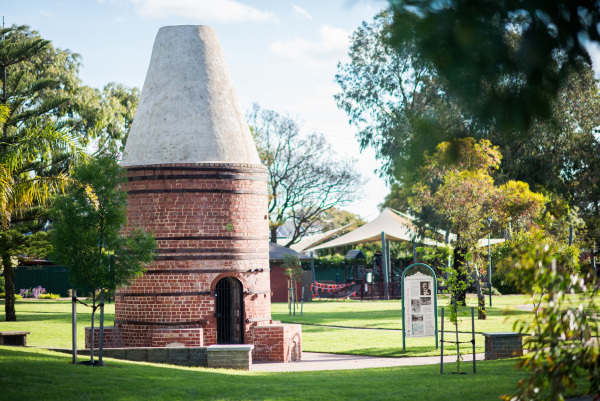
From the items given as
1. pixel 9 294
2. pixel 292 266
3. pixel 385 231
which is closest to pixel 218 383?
pixel 9 294

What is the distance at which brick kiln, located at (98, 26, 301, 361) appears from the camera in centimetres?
1462

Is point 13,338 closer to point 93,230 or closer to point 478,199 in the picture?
point 93,230

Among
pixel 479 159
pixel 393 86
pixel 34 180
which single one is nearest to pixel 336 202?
→ pixel 393 86

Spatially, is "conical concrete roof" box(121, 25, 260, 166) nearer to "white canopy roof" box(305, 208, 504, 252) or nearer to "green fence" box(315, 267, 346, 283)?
"white canopy roof" box(305, 208, 504, 252)

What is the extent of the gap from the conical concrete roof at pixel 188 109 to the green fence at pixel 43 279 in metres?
23.9

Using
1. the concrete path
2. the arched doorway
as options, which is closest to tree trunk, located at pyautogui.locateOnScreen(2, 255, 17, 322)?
the arched doorway

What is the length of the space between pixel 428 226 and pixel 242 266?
55.8ft

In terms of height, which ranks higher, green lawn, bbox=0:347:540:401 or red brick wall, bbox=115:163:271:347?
red brick wall, bbox=115:163:271:347

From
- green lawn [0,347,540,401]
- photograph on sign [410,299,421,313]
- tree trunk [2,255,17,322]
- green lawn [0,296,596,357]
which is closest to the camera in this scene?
green lawn [0,347,540,401]

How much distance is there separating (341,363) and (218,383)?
4.15m

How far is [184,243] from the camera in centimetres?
1462

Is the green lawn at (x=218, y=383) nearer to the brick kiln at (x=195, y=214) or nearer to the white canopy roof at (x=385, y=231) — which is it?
the brick kiln at (x=195, y=214)

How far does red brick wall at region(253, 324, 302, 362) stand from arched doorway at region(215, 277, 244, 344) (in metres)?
0.49

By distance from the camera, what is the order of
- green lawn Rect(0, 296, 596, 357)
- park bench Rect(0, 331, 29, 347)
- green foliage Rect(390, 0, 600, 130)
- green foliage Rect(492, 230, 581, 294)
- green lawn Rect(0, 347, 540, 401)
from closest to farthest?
green foliage Rect(390, 0, 600, 130) < green foliage Rect(492, 230, 581, 294) < green lawn Rect(0, 347, 540, 401) < park bench Rect(0, 331, 29, 347) < green lawn Rect(0, 296, 596, 357)
